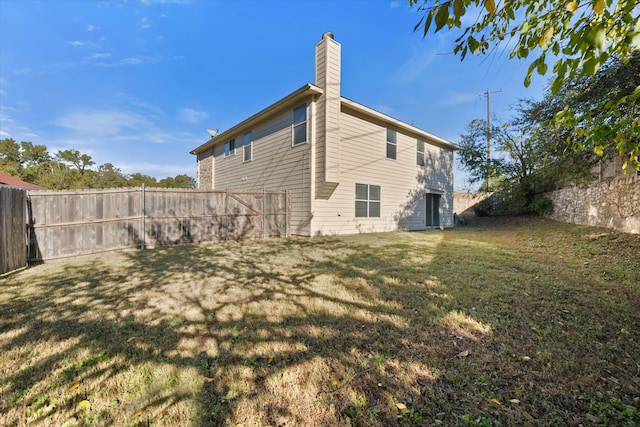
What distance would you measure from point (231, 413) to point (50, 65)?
21.0m

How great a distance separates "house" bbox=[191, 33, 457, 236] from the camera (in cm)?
877

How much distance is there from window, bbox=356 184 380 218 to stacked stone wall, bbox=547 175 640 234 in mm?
7612

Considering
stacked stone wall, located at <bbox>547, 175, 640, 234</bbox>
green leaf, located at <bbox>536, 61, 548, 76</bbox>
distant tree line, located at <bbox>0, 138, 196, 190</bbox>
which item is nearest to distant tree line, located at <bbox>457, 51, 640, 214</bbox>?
stacked stone wall, located at <bbox>547, 175, 640, 234</bbox>

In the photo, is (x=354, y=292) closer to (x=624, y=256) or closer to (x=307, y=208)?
(x=307, y=208)

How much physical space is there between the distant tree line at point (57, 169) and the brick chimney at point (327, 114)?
3469cm

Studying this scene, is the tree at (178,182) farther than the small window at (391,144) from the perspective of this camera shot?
Yes

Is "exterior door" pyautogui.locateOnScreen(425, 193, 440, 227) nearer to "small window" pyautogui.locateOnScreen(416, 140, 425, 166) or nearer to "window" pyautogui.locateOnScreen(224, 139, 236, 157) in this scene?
"small window" pyautogui.locateOnScreen(416, 140, 425, 166)

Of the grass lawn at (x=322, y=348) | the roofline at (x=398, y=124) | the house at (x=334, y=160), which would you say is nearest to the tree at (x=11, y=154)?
the house at (x=334, y=160)

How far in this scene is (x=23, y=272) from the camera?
480cm

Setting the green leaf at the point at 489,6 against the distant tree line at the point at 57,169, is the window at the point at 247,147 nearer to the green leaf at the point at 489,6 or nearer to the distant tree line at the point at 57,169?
the green leaf at the point at 489,6

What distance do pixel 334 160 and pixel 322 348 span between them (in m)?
7.44

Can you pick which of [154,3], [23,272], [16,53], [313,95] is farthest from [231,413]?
[16,53]

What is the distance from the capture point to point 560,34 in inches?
81.2

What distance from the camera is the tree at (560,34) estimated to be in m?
1.38
